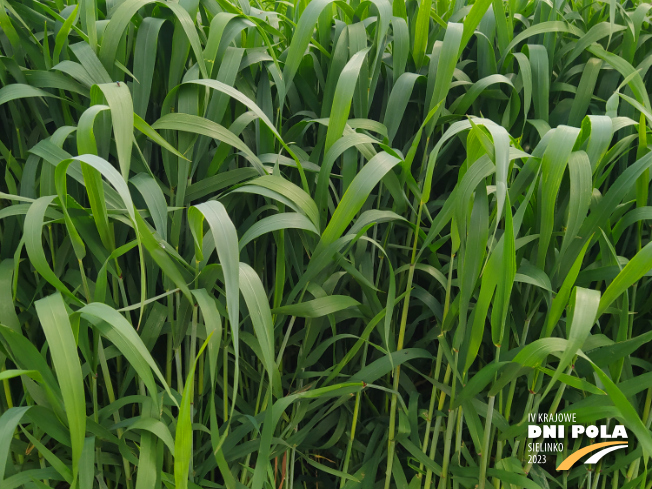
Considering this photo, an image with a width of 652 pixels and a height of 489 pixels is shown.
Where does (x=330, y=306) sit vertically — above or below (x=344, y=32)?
below

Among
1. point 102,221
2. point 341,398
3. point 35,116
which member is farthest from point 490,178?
point 35,116

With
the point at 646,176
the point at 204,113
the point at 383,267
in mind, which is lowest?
the point at 383,267

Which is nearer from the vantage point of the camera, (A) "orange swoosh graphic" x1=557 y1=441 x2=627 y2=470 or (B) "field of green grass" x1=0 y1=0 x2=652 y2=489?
(B) "field of green grass" x1=0 y1=0 x2=652 y2=489

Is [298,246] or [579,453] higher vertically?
[298,246]

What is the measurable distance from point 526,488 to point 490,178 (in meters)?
0.38

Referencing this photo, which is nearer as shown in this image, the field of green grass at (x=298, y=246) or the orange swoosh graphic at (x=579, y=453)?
the field of green grass at (x=298, y=246)

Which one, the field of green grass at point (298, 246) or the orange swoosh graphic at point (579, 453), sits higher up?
the field of green grass at point (298, 246)

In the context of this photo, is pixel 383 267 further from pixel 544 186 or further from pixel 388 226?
pixel 544 186

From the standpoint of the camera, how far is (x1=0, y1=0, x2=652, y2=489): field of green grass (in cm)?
49

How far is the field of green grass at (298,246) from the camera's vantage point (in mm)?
493

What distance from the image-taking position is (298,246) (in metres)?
0.63

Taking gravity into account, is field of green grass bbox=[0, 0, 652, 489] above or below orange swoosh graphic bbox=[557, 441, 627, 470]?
above

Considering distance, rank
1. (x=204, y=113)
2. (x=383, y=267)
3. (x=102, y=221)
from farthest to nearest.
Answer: (x=383, y=267) → (x=204, y=113) → (x=102, y=221)

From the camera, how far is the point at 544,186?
1.73ft
